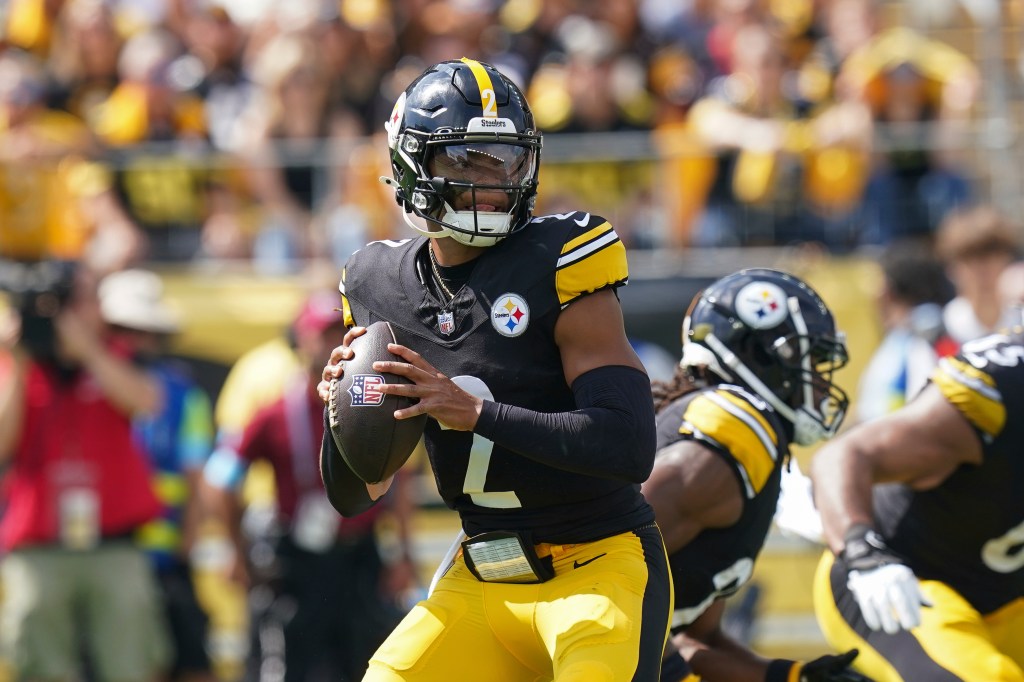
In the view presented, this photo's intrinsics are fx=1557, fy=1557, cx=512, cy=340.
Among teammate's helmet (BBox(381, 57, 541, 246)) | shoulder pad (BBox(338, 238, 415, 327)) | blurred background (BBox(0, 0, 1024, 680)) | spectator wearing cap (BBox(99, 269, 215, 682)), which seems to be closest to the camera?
teammate's helmet (BBox(381, 57, 541, 246))

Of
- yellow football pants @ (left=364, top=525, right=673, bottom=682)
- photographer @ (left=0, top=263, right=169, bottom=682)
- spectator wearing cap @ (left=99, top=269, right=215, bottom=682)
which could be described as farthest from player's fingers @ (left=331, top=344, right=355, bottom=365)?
spectator wearing cap @ (left=99, top=269, right=215, bottom=682)

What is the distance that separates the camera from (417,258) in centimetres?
390

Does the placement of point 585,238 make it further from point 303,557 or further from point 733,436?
point 303,557

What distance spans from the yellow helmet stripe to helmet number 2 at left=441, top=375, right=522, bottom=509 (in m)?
0.64

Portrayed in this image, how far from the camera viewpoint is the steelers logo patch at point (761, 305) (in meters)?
4.63

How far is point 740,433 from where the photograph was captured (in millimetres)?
4289

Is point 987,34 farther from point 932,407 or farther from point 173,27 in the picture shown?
point 932,407

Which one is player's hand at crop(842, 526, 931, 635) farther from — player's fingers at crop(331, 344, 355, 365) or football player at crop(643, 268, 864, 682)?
player's fingers at crop(331, 344, 355, 365)

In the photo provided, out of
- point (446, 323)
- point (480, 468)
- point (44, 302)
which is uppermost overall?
point (446, 323)

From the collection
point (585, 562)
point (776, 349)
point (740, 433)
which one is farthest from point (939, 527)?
point (585, 562)

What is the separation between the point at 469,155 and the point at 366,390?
65cm

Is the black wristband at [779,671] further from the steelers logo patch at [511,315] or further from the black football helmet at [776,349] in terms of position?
the steelers logo patch at [511,315]

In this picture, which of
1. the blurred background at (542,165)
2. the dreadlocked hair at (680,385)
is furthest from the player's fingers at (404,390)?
the blurred background at (542,165)

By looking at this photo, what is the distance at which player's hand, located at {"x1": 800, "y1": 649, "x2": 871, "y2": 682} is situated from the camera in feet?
14.7
